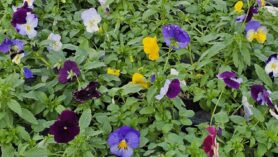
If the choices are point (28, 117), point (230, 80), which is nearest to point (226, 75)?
point (230, 80)

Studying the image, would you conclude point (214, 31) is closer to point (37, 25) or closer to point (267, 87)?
point (267, 87)

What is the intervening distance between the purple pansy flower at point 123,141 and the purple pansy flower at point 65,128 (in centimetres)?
15

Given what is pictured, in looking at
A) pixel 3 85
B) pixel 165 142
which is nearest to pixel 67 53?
pixel 3 85

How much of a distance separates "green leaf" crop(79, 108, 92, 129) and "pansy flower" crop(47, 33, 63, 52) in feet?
1.84

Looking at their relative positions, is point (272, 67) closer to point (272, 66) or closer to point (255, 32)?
point (272, 66)

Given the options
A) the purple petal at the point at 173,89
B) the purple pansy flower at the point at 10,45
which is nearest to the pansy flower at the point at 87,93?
the purple petal at the point at 173,89

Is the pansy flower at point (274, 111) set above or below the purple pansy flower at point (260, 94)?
below

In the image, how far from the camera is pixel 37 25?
282 centimetres

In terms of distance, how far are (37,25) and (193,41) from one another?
0.80 meters

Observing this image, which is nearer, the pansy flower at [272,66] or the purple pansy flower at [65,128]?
the purple pansy flower at [65,128]

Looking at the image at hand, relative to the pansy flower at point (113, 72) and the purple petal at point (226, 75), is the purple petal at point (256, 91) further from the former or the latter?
the pansy flower at point (113, 72)

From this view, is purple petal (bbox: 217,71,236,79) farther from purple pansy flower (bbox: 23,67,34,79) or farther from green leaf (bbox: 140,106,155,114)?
purple pansy flower (bbox: 23,67,34,79)

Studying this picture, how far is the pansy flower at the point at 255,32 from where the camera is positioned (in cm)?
254

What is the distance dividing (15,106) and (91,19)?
0.79 m
